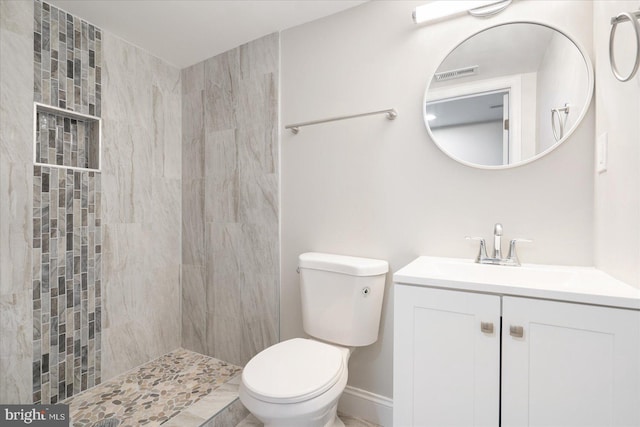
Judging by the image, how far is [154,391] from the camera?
5.81ft

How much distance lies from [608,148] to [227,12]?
1862 millimetres

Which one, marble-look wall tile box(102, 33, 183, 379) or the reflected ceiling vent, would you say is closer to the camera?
the reflected ceiling vent

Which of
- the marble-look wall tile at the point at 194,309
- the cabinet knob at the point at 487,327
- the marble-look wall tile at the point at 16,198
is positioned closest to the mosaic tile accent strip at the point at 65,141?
the marble-look wall tile at the point at 16,198

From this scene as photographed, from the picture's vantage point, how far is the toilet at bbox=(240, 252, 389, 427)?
3.65 ft

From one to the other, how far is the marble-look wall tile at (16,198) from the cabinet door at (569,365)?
2.10 meters

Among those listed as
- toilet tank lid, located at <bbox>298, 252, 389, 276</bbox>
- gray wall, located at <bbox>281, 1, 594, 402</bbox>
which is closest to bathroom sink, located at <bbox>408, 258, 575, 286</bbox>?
gray wall, located at <bbox>281, 1, 594, 402</bbox>

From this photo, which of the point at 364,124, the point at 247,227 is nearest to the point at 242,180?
the point at 247,227

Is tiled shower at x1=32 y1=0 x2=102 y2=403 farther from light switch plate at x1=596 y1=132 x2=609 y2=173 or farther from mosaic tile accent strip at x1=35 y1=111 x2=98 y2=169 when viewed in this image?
light switch plate at x1=596 y1=132 x2=609 y2=173

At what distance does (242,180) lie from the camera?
2.02m

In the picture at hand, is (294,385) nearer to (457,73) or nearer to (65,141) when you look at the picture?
(457,73)

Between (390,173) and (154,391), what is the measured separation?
5.92 ft

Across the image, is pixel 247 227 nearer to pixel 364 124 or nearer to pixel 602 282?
pixel 364 124

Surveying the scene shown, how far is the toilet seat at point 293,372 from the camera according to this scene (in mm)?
1111

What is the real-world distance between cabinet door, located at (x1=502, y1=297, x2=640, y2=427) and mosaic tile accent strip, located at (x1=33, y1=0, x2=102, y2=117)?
7.50 feet
